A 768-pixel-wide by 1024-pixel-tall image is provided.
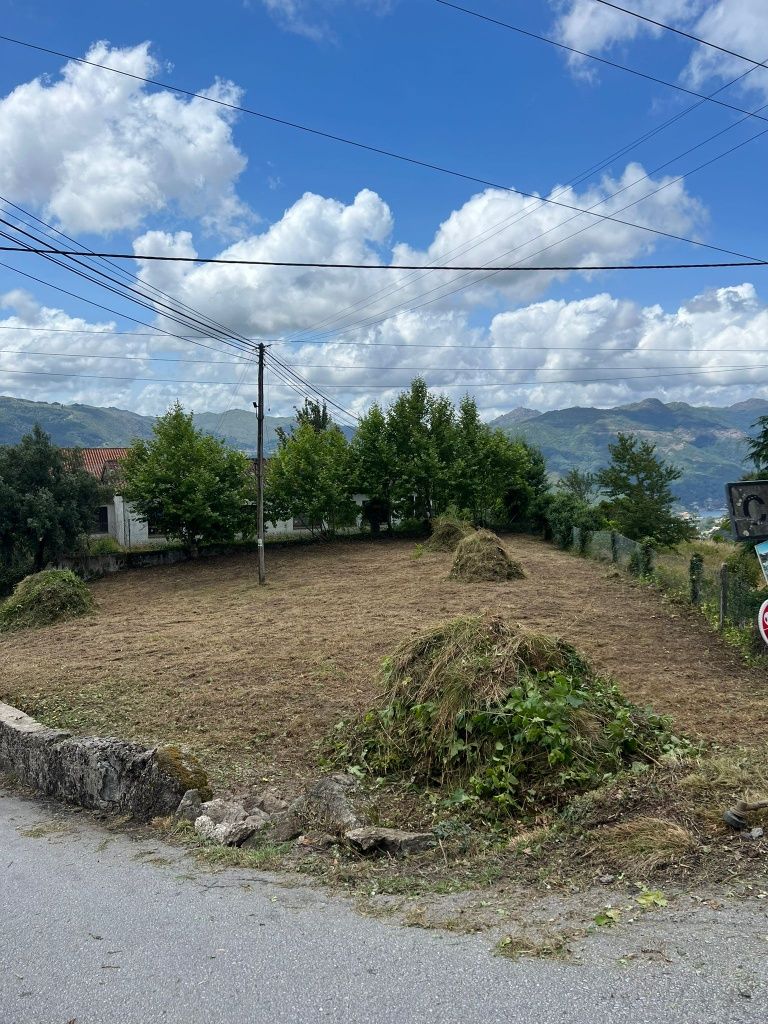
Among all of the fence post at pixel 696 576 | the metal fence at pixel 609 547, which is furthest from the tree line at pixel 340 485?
the fence post at pixel 696 576

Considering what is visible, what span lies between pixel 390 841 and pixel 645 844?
1503mm

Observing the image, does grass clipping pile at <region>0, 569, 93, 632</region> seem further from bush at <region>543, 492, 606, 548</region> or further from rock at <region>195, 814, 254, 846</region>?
bush at <region>543, 492, 606, 548</region>

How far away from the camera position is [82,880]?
4.43 m

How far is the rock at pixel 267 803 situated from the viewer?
5355 millimetres

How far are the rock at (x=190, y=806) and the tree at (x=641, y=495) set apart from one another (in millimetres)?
24797

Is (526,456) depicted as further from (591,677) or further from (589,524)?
(591,677)

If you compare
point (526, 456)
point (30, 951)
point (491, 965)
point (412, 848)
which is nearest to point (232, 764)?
point (412, 848)

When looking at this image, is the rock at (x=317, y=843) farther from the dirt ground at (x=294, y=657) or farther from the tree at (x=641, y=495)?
the tree at (x=641, y=495)

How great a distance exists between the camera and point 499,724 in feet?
17.5

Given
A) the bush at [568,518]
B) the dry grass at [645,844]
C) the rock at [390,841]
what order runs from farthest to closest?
the bush at [568,518] → the rock at [390,841] → the dry grass at [645,844]

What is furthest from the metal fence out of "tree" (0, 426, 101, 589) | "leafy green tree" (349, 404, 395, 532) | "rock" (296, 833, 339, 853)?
"tree" (0, 426, 101, 589)

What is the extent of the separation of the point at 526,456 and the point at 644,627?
863 inches

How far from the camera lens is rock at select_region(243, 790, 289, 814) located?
17.6ft

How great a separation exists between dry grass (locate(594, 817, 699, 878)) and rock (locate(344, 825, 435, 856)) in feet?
3.48
